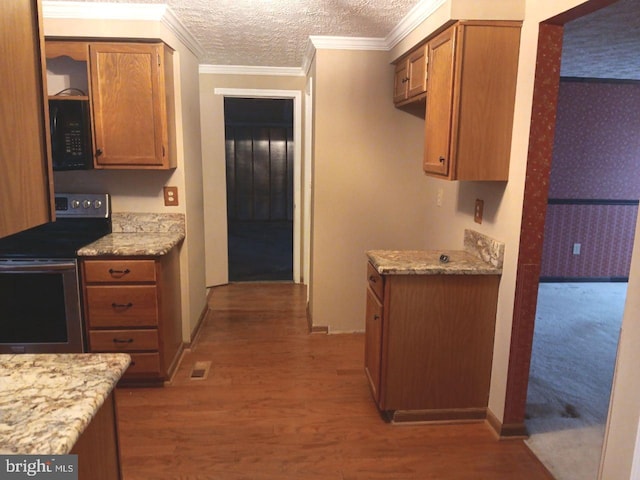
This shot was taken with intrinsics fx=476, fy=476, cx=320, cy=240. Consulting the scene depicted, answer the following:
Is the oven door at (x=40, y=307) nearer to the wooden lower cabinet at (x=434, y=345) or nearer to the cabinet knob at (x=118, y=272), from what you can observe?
the cabinet knob at (x=118, y=272)

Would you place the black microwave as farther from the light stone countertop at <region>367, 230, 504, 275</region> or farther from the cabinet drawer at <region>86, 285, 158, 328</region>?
the light stone countertop at <region>367, 230, 504, 275</region>

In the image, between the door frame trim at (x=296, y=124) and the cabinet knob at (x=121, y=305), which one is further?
the door frame trim at (x=296, y=124)

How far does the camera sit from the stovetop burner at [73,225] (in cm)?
288

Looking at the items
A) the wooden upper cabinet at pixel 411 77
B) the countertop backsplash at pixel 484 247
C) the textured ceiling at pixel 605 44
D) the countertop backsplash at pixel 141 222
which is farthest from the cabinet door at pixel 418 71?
the countertop backsplash at pixel 141 222

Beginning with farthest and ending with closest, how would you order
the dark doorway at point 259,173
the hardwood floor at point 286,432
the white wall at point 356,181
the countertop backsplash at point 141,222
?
1. the dark doorway at point 259,173
2. the white wall at point 356,181
3. the countertop backsplash at point 141,222
4. the hardwood floor at point 286,432

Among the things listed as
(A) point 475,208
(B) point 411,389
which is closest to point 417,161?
(A) point 475,208

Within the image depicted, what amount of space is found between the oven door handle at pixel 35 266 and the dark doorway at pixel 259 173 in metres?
4.44

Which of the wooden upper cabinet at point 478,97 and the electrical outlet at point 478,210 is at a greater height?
the wooden upper cabinet at point 478,97

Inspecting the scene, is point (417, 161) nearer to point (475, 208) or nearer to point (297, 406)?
point (475, 208)

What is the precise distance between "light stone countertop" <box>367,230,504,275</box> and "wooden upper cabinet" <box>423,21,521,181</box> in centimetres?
40

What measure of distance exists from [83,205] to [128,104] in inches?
31.5

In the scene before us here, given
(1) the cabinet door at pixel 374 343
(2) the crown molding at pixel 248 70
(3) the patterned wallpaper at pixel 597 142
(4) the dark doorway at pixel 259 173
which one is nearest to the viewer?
(1) the cabinet door at pixel 374 343

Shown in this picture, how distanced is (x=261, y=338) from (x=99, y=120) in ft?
6.33

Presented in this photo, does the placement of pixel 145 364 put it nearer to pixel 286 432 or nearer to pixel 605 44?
pixel 286 432
